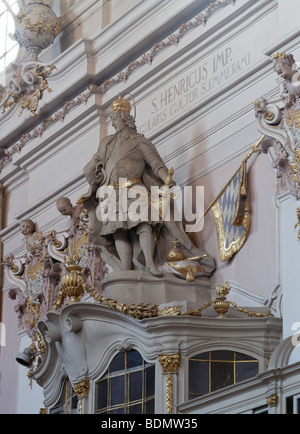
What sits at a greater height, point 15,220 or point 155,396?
point 15,220

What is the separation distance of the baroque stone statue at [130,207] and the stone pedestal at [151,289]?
0.27 m

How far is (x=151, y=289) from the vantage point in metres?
12.7

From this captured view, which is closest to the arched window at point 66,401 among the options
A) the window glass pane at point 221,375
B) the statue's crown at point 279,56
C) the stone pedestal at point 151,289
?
the stone pedestal at point 151,289

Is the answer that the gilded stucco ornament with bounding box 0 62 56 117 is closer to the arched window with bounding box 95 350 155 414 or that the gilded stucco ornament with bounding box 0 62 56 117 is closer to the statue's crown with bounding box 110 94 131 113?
the statue's crown with bounding box 110 94 131 113

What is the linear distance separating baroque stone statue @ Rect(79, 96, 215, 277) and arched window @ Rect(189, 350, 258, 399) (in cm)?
162

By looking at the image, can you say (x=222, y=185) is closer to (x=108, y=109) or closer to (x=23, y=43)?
(x=108, y=109)

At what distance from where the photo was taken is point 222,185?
13.5 m

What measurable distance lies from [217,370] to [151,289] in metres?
1.43

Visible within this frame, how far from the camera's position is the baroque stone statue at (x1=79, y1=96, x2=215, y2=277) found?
13.3 meters

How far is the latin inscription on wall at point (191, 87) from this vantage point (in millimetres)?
13891

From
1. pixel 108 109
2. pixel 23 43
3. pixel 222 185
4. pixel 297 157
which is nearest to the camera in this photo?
pixel 297 157

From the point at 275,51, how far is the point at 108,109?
4302 millimetres

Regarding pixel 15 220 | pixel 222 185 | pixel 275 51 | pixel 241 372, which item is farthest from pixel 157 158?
pixel 15 220
